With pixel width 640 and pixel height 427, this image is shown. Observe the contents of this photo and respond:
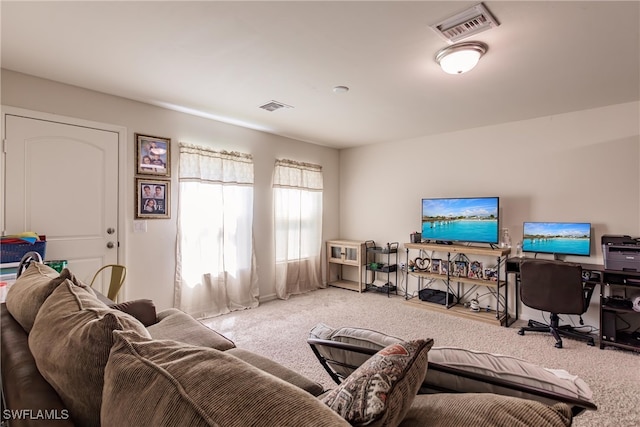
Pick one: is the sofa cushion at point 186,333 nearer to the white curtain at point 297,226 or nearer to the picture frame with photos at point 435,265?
the white curtain at point 297,226

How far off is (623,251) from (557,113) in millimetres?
1682

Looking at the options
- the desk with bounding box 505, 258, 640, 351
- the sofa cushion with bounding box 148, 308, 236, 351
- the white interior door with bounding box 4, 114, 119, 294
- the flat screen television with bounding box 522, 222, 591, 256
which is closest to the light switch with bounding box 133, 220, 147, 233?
the white interior door with bounding box 4, 114, 119, 294

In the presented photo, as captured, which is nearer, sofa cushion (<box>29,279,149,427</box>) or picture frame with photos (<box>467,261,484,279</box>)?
sofa cushion (<box>29,279,149,427</box>)

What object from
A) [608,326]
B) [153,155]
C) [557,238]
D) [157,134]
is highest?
[157,134]

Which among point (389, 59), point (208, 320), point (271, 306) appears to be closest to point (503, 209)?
point (389, 59)

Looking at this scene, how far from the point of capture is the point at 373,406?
68 centimetres

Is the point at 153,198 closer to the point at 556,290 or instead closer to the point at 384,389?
the point at 384,389

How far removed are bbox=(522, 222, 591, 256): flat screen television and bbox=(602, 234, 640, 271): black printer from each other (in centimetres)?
34

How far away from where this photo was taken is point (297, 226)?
5.12 m

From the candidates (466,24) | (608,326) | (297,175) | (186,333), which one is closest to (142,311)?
(186,333)

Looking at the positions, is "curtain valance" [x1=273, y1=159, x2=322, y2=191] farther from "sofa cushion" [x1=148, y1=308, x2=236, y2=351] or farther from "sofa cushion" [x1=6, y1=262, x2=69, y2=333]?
"sofa cushion" [x1=6, y1=262, x2=69, y2=333]

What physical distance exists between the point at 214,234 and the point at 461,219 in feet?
10.7

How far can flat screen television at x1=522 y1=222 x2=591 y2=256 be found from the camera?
3.49 meters

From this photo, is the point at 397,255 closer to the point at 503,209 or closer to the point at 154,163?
the point at 503,209
